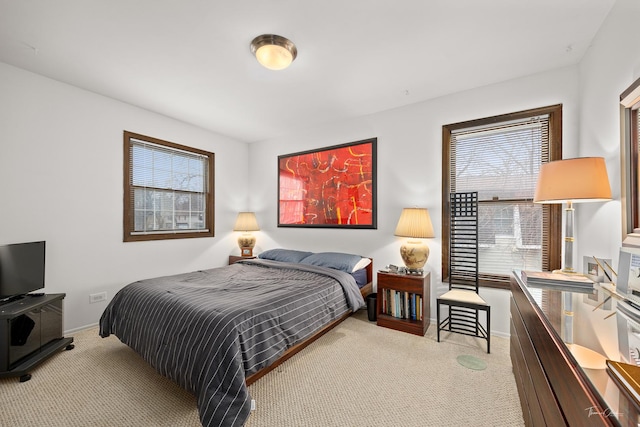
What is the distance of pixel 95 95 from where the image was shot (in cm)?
313

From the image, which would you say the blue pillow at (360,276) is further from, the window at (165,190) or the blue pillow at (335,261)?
the window at (165,190)

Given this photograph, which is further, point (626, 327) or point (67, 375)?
point (67, 375)

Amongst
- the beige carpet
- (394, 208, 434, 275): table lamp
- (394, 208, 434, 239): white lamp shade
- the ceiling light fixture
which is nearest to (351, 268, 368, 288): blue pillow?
(394, 208, 434, 275): table lamp

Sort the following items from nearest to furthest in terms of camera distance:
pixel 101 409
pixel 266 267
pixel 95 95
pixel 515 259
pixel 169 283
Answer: pixel 101 409
pixel 169 283
pixel 515 259
pixel 95 95
pixel 266 267

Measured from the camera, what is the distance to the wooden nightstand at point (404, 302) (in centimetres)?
288

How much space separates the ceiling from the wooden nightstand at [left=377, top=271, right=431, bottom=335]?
2.20 m

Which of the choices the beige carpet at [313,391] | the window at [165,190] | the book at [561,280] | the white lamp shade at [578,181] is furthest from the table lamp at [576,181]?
the window at [165,190]

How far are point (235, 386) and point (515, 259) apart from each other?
2967mm

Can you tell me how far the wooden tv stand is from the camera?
202 cm

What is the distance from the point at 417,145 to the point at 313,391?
2.90 m

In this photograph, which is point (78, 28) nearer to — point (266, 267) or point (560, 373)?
point (266, 267)

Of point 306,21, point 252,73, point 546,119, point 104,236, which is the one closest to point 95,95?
point 104,236

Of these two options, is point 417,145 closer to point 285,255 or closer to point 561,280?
point 561,280

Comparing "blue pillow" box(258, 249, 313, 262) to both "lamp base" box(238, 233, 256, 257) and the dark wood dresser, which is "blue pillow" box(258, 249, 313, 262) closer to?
"lamp base" box(238, 233, 256, 257)
